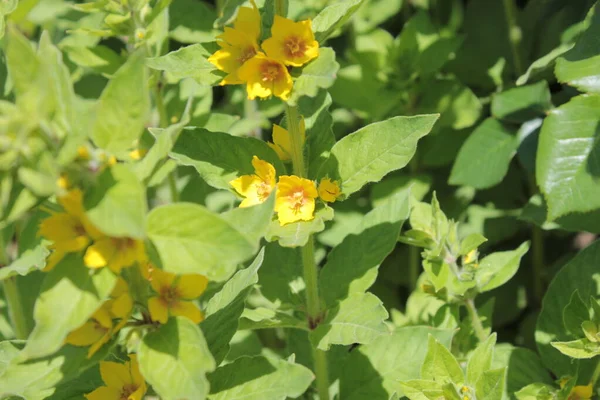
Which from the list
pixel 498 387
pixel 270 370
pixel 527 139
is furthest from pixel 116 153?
pixel 527 139

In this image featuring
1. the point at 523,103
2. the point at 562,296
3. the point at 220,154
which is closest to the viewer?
the point at 220,154

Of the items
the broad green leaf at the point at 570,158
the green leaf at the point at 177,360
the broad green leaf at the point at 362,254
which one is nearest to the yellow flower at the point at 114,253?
the green leaf at the point at 177,360

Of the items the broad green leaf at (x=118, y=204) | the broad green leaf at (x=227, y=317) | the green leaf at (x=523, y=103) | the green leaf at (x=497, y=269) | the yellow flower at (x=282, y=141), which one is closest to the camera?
the broad green leaf at (x=118, y=204)

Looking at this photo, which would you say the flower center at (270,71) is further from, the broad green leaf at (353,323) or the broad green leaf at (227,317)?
the broad green leaf at (353,323)

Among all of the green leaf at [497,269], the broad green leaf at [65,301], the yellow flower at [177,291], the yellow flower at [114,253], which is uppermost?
the yellow flower at [114,253]

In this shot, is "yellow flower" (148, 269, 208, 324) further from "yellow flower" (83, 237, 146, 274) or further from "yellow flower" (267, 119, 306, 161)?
"yellow flower" (267, 119, 306, 161)

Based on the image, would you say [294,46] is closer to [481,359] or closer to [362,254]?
[362,254]

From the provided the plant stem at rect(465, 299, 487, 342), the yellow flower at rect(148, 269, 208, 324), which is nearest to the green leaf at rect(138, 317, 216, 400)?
the yellow flower at rect(148, 269, 208, 324)

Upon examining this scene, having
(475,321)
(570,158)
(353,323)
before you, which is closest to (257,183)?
(353,323)
